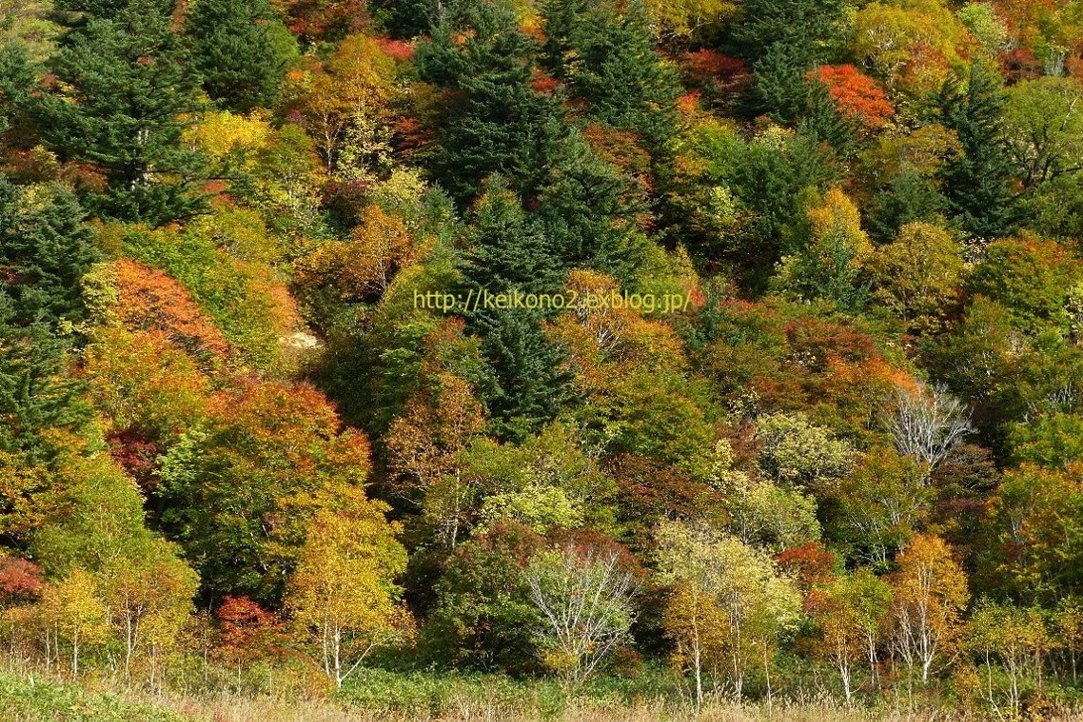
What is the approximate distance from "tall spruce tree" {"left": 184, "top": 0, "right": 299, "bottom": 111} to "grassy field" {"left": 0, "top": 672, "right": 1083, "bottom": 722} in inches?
2021

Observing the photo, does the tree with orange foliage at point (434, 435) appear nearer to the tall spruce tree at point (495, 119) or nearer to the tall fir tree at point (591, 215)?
the tall fir tree at point (591, 215)

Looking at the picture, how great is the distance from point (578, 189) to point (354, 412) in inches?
641

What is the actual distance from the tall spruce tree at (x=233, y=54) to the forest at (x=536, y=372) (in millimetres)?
258

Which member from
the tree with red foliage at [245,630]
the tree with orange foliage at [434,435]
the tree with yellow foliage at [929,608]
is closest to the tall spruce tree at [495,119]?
the tree with orange foliage at [434,435]

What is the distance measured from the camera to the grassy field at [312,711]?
20.8m

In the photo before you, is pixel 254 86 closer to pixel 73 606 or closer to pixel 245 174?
pixel 245 174

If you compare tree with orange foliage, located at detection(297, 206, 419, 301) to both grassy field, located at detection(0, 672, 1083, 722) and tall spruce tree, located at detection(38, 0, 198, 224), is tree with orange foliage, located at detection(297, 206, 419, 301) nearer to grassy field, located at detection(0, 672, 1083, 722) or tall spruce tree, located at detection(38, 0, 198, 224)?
tall spruce tree, located at detection(38, 0, 198, 224)

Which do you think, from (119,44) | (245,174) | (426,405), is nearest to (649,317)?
(426,405)

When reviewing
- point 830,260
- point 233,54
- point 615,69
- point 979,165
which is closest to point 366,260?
point 233,54

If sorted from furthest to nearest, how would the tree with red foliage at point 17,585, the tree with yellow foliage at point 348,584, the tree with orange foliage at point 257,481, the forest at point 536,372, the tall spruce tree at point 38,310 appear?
1. the tree with orange foliage at point 257,481
2. the tall spruce tree at point 38,310
3. the tree with red foliage at point 17,585
4. the forest at point 536,372
5. the tree with yellow foliage at point 348,584

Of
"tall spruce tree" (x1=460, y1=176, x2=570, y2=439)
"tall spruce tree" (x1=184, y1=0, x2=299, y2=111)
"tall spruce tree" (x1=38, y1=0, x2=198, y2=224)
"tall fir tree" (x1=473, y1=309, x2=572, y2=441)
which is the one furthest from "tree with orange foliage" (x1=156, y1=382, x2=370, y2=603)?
"tall spruce tree" (x1=184, y1=0, x2=299, y2=111)

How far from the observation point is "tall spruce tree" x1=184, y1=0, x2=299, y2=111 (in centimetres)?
7538

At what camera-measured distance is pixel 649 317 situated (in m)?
60.0

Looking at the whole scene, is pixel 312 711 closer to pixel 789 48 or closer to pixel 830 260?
pixel 830 260
